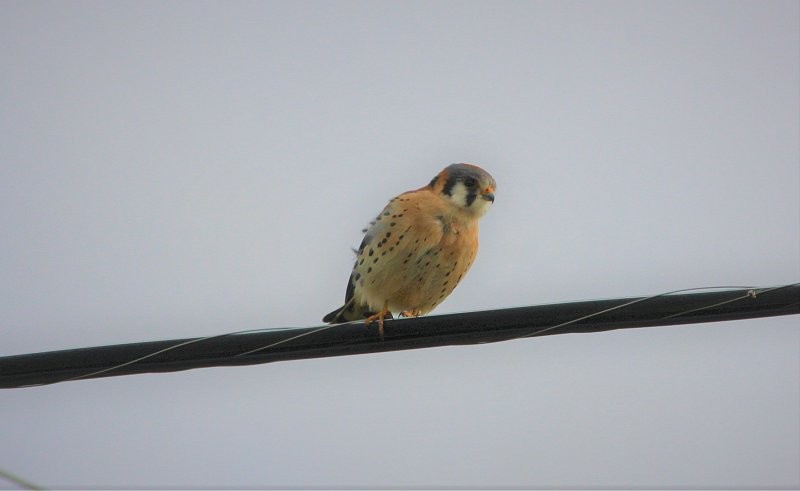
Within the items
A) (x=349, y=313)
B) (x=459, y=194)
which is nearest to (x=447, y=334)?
(x=459, y=194)

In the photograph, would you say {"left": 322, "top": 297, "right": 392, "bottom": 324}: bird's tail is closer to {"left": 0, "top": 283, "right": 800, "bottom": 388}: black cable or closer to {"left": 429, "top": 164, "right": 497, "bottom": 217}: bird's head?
{"left": 429, "top": 164, "right": 497, "bottom": 217}: bird's head

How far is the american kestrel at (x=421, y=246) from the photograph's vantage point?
6133mm

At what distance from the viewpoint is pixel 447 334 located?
4.29 m

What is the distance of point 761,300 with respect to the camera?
3.79 metres

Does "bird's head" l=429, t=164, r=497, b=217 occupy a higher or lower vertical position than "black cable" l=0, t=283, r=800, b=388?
higher

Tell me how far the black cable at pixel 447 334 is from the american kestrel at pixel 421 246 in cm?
184

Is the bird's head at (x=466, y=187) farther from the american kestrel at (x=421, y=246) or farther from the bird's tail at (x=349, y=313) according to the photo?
the bird's tail at (x=349, y=313)

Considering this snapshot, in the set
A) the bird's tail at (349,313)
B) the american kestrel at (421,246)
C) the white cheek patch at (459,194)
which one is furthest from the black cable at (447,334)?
the bird's tail at (349,313)

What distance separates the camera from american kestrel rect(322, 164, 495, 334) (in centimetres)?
613

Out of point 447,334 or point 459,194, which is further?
point 459,194

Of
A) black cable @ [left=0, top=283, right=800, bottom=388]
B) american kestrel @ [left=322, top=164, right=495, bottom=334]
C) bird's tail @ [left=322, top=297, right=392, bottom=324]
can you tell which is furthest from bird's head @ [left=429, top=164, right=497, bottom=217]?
black cable @ [left=0, top=283, right=800, bottom=388]

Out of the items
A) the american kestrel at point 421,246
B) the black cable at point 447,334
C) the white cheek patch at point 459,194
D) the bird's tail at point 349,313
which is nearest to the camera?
the black cable at point 447,334

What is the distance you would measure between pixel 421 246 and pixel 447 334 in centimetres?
187

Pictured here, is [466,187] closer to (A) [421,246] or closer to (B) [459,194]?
(B) [459,194]
